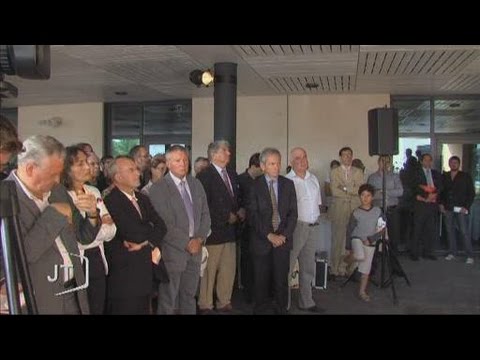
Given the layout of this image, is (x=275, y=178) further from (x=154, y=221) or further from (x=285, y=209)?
(x=154, y=221)

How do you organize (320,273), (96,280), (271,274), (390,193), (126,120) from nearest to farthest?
1. (96,280)
2. (271,274)
3. (320,273)
4. (390,193)
5. (126,120)

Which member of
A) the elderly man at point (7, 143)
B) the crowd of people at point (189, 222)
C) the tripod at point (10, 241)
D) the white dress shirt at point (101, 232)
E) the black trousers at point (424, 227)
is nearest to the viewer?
the tripod at point (10, 241)

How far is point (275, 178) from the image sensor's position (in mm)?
4691

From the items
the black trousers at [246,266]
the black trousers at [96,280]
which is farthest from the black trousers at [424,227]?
the black trousers at [96,280]

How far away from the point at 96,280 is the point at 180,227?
3.20 feet

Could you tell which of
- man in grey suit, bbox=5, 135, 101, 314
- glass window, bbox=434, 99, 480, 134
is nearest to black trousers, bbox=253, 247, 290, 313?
man in grey suit, bbox=5, 135, 101, 314

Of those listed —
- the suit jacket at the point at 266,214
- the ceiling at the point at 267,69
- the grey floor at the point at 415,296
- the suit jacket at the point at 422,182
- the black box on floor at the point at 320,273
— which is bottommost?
the grey floor at the point at 415,296

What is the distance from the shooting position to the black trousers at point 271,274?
462 cm

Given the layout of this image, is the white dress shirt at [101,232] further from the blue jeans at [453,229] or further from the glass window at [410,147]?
the glass window at [410,147]

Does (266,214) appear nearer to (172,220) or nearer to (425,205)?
(172,220)

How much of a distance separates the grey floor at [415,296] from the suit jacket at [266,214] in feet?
2.32

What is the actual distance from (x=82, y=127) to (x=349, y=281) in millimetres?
6601

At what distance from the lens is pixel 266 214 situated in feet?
15.0

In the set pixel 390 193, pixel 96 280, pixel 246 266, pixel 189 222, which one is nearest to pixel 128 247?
pixel 96 280
